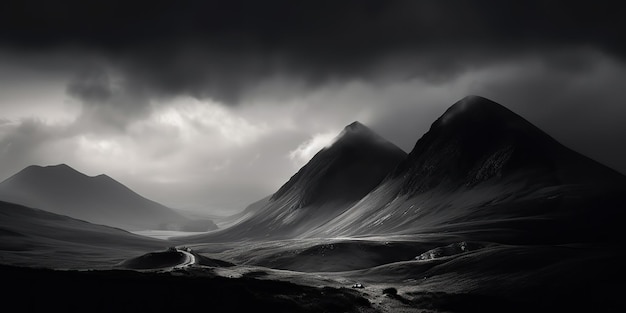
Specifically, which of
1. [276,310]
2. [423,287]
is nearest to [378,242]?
[423,287]

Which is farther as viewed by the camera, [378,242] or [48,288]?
[378,242]

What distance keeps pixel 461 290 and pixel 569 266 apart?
2179 centimetres

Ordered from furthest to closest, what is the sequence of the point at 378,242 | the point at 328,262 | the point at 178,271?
the point at 378,242
the point at 328,262
the point at 178,271

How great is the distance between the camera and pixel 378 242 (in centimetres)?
17362

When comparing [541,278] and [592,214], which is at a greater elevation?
[592,214]

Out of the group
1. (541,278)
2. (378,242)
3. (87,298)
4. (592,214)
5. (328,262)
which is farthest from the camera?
(592,214)

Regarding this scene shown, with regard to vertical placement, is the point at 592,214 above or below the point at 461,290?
above

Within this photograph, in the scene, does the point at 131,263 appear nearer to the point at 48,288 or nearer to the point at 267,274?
the point at 267,274

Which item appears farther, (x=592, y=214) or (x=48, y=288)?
(x=592, y=214)

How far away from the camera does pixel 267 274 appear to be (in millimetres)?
114750

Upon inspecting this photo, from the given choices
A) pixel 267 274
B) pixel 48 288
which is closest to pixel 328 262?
pixel 267 274

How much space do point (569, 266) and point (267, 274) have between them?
208ft

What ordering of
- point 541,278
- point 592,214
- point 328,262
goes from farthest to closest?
point 592,214
point 328,262
point 541,278

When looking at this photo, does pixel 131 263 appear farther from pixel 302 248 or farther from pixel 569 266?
pixel 569 266
